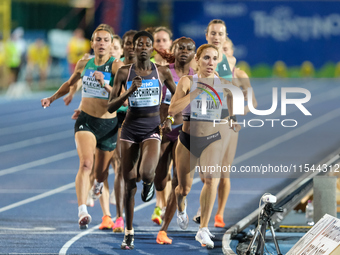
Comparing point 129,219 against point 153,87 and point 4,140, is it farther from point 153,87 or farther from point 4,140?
point 4,140

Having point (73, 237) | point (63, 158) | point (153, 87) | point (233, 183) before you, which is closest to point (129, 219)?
point (73, 237)

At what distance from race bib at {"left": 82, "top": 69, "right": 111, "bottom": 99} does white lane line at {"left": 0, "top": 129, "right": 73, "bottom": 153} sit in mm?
8372

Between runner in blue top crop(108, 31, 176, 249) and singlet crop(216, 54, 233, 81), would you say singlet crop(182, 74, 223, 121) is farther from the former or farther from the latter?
singlet crop(216, 54, 233, 81)

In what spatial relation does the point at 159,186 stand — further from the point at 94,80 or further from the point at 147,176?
the point at 94,80

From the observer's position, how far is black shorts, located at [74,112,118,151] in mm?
7715

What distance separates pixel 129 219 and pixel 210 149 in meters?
1.10

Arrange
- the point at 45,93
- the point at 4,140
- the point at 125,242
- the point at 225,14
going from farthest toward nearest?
the point at 225,14 < the point at 45,93 < the point at 4,140 < the point at 125,242

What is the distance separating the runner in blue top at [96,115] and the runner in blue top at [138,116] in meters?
0.65

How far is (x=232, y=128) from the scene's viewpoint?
7.44m

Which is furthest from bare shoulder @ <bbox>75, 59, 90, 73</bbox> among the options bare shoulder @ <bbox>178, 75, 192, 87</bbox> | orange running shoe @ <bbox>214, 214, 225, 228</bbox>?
orange running shoe @ <bbox>214, 214, 225, 228</bbox>

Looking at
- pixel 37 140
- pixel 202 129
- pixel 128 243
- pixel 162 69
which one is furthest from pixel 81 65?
pixel 37 140

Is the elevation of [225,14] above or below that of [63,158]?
above

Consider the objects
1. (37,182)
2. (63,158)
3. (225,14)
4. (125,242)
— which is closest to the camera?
(125,242)

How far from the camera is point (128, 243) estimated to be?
696 cm
